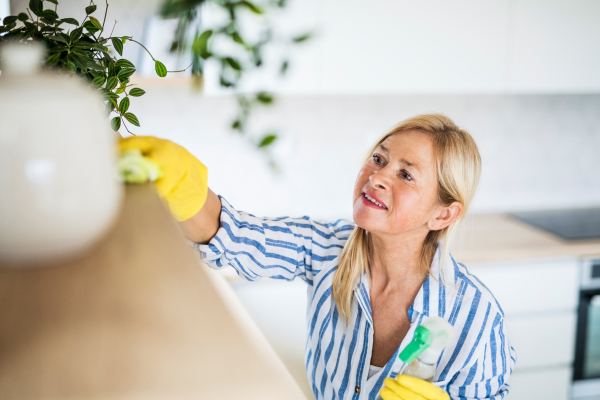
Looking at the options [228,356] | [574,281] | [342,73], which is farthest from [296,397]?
[574,281]

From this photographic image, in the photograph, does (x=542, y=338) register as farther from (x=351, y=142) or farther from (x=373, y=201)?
(x=373, y=201)

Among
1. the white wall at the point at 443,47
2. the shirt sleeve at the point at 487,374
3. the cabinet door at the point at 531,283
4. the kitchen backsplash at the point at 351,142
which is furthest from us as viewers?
the kitchen backsplash at the point at 351,142

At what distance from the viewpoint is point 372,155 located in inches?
53.5

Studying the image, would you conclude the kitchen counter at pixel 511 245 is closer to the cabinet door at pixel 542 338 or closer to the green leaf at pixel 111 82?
the cabinet door at pixel 542 338

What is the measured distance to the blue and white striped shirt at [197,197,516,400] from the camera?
1151 millimetres

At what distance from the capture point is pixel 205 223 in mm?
1050

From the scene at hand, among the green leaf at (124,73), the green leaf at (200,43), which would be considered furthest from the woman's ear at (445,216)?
the green leaf at (200,43)

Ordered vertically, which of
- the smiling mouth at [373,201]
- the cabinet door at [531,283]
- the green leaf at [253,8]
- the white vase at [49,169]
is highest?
the green leaf at [253,8]

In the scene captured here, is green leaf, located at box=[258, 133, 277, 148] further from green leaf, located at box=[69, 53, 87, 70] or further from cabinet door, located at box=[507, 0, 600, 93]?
cabinet door, located at box=[507, 0, 600, 93]

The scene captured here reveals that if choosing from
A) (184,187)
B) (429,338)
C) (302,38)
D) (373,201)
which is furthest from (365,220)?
(302,38)

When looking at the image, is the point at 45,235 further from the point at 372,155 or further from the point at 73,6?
the point at 372,155

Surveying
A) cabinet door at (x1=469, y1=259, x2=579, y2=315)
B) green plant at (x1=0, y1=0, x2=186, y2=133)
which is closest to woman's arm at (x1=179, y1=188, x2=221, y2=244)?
green plant at (x1=0, y1=0, x2=186, y2=133)

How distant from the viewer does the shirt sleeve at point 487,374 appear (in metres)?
1.15

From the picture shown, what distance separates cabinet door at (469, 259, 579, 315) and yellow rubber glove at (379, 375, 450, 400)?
1225 mm
